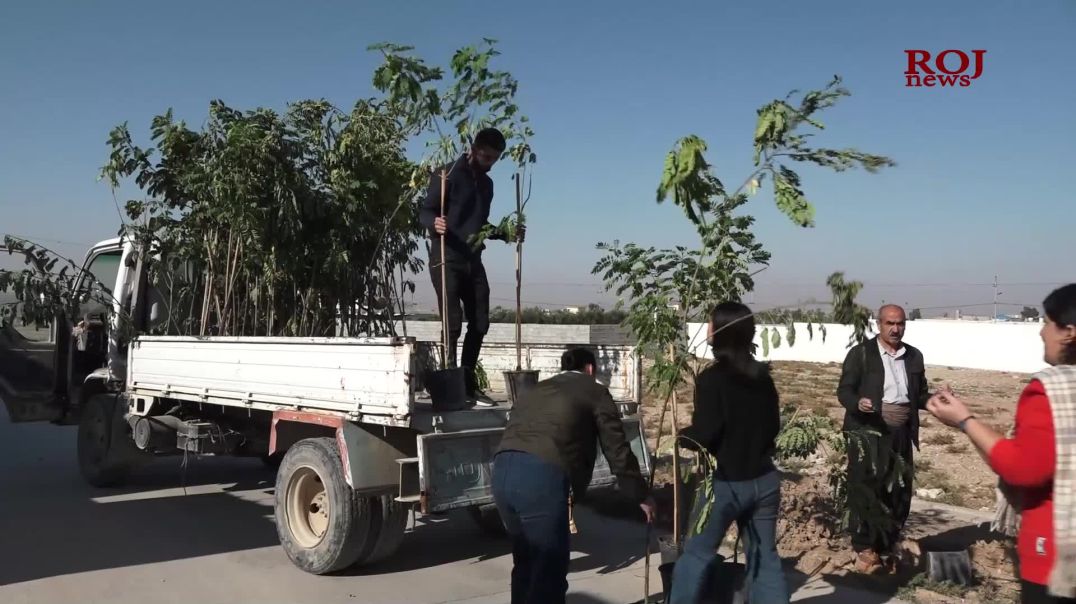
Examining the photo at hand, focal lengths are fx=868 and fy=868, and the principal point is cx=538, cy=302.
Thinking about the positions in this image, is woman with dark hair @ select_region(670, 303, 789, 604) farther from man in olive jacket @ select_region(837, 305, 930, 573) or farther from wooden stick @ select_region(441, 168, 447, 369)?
wooden stick @ select_region(441, 168, 447, 369)

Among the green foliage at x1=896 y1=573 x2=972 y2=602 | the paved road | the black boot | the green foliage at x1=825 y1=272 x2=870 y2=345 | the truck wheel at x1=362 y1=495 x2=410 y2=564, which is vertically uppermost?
the green foliage at x1=825 y1=272 x2=870 y2=345

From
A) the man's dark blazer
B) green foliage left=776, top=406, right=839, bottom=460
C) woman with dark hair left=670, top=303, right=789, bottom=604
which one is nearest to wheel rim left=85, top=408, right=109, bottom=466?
green foliage left=776, top=406, right=839, bottom=460

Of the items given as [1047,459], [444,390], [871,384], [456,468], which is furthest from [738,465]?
[444,390]

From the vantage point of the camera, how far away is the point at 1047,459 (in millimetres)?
2494

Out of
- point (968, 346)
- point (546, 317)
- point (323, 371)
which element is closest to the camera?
point (323, 371)

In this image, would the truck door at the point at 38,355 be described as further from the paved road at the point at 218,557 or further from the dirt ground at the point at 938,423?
the dirt ground at the point at 938,423

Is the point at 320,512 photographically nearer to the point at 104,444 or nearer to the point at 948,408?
the point at 104,444

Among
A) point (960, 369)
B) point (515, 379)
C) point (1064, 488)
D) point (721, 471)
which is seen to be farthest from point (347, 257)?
point (960, 369)

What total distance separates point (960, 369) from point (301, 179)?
27402 millimetres

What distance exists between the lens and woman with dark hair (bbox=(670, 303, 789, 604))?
3.81 metres

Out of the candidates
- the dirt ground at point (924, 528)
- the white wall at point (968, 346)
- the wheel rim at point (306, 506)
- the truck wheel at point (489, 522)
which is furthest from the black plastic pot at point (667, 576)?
the white wall at point (968, 346)

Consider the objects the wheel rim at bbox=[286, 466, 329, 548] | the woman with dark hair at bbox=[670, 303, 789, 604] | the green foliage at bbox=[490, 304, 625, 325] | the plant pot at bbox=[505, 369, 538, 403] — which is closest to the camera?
the woman with dark hair at bbox=[670, 303, 789, 604]

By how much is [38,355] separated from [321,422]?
17.3 feet

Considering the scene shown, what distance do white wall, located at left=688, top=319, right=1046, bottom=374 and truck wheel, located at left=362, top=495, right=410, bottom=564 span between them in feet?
75.3
